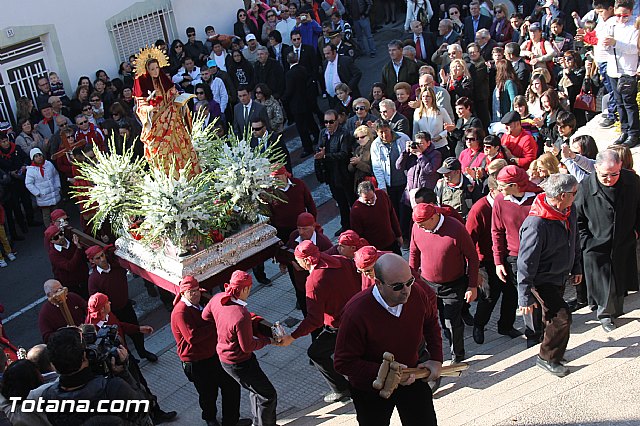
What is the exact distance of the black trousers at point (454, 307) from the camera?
23.9 feet

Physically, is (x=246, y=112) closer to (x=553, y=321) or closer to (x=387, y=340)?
(x=553, y=321)

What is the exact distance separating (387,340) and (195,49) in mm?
13173

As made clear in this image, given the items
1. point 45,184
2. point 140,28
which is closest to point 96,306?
point 45,184

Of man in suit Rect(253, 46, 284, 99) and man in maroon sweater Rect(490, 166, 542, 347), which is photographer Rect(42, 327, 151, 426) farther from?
man in suit Rect(253, 46, 284, 99)

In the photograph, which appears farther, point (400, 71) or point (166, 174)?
point (400, 71)

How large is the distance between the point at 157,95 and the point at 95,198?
1339mm

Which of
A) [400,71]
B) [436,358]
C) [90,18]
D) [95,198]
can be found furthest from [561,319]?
[90,18]

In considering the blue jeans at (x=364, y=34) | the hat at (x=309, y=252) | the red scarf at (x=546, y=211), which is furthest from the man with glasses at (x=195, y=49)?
the red scarf at (x=546, y=211)

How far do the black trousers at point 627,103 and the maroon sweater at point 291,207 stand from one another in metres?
3.90

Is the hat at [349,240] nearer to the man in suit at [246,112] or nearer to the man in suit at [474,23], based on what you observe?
the man in suit at [246,112]

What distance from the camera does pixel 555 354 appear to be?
21.4ft

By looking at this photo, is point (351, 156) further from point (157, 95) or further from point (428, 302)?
point (428, 302)

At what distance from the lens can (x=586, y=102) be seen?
10672 millimetres

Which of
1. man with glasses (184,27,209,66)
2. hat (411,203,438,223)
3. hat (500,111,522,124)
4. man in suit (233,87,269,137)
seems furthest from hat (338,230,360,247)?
man with glasses (184,27,209,66)
